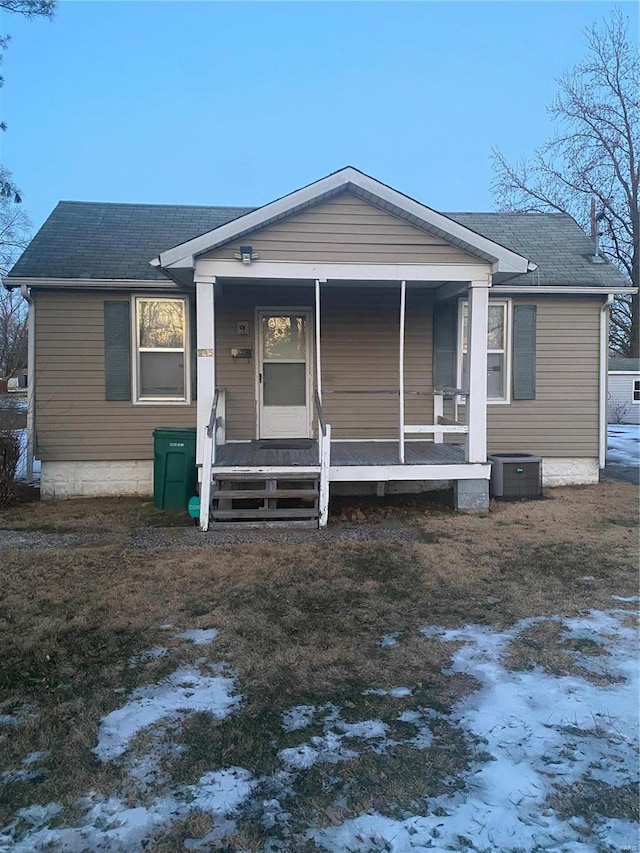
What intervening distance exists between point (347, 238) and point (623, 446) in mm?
11030

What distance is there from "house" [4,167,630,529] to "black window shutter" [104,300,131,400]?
0.02 meters

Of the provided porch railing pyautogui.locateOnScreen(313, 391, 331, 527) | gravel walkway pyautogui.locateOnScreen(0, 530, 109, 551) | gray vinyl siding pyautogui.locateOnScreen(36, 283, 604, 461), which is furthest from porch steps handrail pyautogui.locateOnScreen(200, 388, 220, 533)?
gray vinyl siding pyautogui.locateOnScreen(36, 283, 604, 461)

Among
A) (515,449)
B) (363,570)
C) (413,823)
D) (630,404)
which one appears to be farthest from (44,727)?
(630,404)

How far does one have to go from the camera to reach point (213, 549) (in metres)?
5.93

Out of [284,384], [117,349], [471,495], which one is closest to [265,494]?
[471,495]

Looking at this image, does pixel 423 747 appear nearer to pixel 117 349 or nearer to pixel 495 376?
pixel 117 349

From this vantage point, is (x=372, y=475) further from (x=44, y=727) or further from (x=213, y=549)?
(x=44, y=727)

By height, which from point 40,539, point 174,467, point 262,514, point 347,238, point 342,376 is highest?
point 347,238

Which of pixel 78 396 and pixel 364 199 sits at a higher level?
pixel 364 199

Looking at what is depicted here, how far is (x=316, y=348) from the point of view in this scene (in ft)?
27.9

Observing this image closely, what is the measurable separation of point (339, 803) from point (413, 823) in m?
0.28

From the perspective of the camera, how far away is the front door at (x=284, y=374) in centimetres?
902

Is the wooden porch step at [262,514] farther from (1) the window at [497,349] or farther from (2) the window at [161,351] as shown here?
(1) the window at [497,349]

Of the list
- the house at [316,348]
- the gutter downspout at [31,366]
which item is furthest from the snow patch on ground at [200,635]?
the gutter downspout at [31,366]
